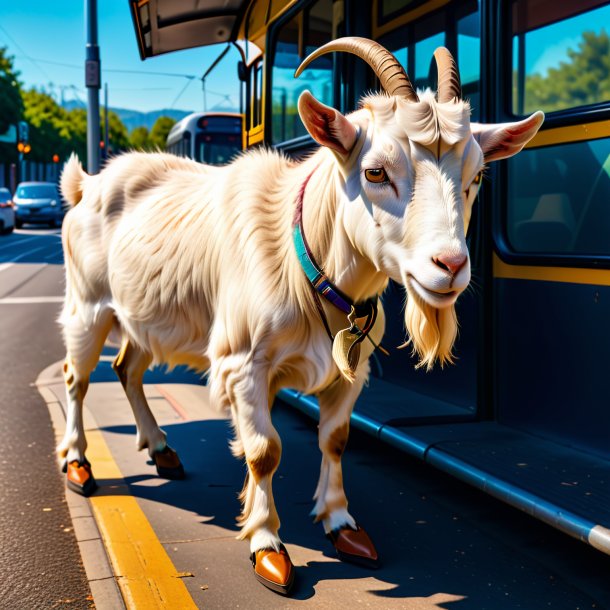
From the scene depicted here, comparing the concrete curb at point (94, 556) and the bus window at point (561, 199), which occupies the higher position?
the bus window at point (561, 199)

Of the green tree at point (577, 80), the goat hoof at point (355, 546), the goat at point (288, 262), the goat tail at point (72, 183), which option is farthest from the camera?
the goat tail at point (72, 183)

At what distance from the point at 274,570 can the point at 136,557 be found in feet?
2.24

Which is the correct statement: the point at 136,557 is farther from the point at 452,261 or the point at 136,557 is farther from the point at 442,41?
the point at 442,41

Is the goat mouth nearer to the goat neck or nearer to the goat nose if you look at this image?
the goat nose

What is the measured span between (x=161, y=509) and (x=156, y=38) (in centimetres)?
508

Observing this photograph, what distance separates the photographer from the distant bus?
20.6 m

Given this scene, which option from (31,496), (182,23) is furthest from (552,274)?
(182,23)

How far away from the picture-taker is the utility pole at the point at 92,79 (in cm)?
1134

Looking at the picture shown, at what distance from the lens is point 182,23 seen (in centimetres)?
766

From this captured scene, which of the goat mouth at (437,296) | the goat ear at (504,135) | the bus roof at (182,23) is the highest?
the bus roof at (182,23)

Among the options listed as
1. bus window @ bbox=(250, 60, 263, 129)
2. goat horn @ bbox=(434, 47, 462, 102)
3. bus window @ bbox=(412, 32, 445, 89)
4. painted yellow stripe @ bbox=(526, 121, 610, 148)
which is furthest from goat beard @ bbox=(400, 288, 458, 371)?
bus window @ bbox=(250, 60, 263, 129)

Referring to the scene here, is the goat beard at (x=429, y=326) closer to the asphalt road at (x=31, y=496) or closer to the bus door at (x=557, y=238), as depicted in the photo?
the bus door at (x=557, y=238)

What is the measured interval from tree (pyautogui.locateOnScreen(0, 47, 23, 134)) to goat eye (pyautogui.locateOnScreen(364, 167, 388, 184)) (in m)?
52.8

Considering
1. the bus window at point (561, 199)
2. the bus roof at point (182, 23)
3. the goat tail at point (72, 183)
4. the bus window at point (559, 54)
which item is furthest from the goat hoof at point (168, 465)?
the bus roof at point (182, 23)
